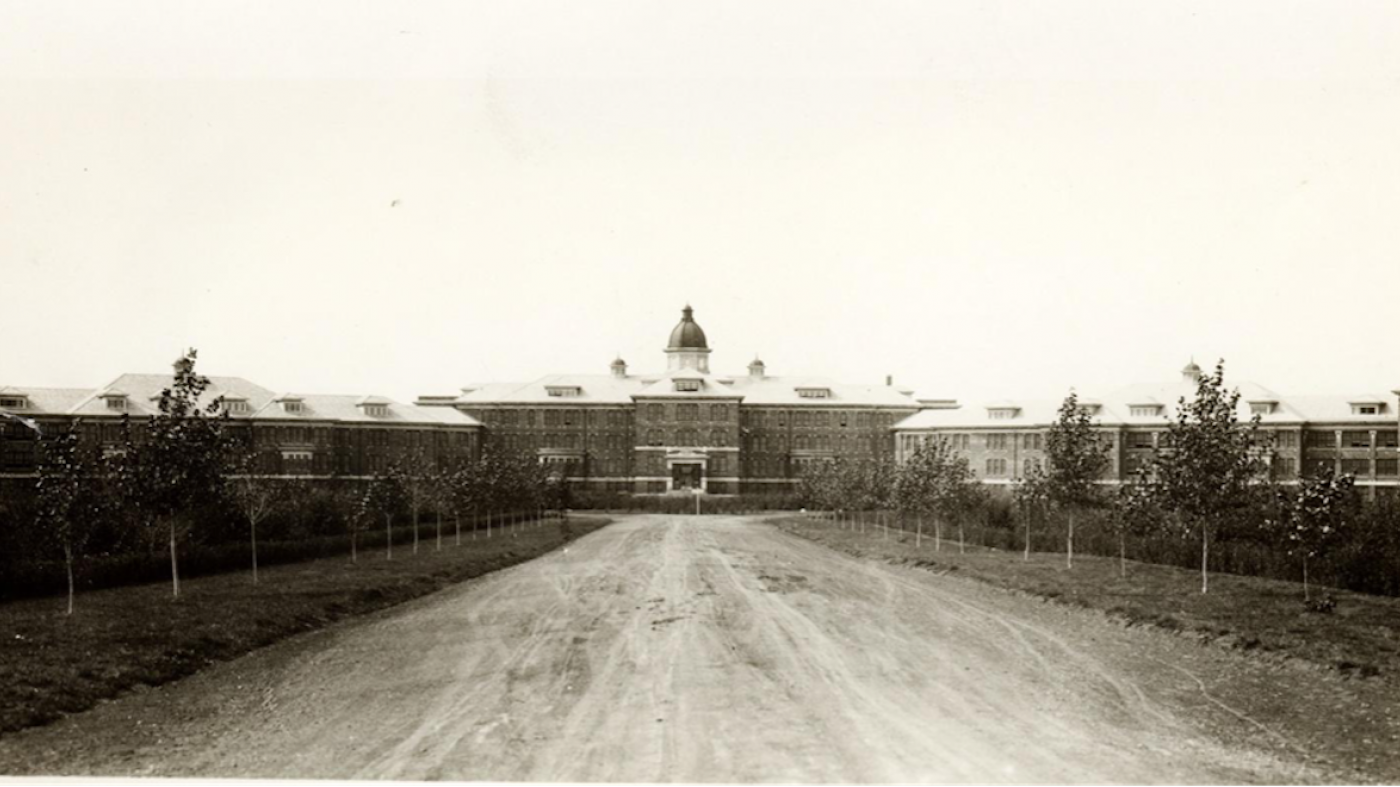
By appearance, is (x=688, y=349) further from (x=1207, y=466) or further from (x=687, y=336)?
(x=1207, y=466)

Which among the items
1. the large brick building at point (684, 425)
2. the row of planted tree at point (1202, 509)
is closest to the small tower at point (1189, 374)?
the large brick building at point (684, 425)

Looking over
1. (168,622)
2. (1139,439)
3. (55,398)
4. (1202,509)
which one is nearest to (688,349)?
(1139,439)

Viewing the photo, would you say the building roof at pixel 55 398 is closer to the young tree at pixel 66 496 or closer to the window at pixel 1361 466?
the young tree at pixel 66 496

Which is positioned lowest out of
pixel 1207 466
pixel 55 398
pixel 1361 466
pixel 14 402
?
pixel 1361 466

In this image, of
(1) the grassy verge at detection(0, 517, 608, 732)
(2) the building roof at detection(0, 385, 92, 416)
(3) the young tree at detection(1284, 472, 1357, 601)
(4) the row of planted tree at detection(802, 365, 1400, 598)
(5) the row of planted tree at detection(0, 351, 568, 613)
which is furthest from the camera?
(2) the building roof at detection(0, 385, 92, 416)

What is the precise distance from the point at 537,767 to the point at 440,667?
6.88 meters

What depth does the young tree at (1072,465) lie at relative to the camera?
38.4 metres

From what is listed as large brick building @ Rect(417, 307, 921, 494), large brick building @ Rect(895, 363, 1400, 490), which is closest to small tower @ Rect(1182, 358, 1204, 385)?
large brick building @ Rect(895, 363, 1400, 490)

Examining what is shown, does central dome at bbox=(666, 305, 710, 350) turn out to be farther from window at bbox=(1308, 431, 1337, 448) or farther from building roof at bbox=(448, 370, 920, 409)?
window at bbox=(1308, 431, 1337, 448)

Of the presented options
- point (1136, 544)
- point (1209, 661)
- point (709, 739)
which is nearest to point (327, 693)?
point (709, 739)

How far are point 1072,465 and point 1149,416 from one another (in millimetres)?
52491

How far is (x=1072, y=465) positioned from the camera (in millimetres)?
38375

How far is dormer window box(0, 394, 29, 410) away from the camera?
5165cm

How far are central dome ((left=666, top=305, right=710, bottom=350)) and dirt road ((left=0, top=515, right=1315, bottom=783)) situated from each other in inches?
3561
